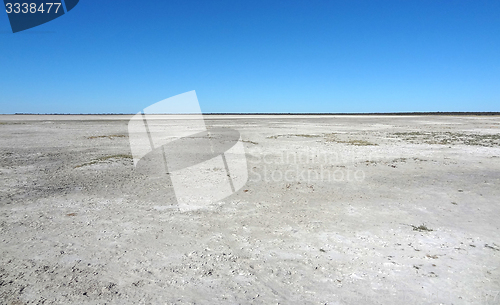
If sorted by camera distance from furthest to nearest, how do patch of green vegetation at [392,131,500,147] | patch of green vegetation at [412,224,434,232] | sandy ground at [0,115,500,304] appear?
1. patch of green vegetation at [392,131,500,147]
2. patch of green vegetation at [412,224,434,232]
3. sandy ground at [0,115,500,304]

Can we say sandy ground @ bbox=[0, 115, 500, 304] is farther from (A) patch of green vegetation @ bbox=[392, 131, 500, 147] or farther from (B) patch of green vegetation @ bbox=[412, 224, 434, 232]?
(A) patch of green vegetation @ bbox=[392, 131, 500, 147]

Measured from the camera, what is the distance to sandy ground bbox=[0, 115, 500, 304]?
395 cm

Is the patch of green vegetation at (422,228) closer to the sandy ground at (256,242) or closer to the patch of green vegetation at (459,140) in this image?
the sandy ground at (256,242)

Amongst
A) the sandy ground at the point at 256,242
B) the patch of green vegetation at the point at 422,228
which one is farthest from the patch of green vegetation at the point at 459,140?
the patch of green vegetation at the point at 422,228

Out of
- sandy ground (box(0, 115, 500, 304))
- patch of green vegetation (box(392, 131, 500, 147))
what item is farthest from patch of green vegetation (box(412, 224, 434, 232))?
patch of green vegetation (box(392, 131, 500, 147))

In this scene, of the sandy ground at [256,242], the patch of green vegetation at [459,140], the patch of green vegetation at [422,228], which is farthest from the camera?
the patch of green vegetation at [459,140]

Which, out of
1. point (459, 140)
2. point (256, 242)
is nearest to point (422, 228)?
point (256, 242)

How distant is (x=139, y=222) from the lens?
6375 mm

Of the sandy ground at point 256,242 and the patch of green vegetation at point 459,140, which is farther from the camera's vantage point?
the patch of green vegetation at point 459,140

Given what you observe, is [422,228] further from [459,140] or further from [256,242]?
[459,140]

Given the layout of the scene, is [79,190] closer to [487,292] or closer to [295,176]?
[295,176]

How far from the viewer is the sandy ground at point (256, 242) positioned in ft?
13.0

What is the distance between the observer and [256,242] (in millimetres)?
5465

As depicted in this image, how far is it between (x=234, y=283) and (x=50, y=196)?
676 cm
